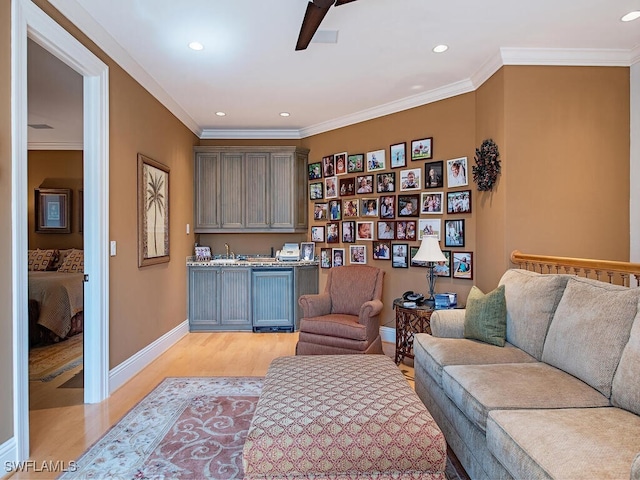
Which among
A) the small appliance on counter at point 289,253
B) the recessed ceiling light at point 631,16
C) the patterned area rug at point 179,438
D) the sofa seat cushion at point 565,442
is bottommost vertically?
the patterned area rug at point 179,438

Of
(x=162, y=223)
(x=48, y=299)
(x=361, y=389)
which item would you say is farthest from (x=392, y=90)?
(x=48, y=299)

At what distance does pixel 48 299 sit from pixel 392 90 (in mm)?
4406

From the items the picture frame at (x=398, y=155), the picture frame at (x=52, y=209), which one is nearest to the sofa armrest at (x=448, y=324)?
the picture frame at (x=398, y=155)

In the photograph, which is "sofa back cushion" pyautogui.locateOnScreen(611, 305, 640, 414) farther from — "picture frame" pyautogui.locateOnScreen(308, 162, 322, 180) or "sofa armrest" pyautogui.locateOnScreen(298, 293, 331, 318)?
"picture frame" pyautogui.locateOnScreen(308, 162, 322, 180)

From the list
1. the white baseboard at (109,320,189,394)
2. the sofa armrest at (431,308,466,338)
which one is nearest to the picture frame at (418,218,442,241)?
the sofa armrest at (431,308,466,338)

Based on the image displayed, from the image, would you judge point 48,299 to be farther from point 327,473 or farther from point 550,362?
point 550,362

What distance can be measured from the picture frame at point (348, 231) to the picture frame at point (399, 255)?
0.58 m

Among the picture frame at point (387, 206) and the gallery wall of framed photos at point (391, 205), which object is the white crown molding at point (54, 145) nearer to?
the gallery wall of framed photos at point (391, 205)

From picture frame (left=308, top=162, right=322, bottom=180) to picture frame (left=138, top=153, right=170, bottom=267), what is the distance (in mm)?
1926

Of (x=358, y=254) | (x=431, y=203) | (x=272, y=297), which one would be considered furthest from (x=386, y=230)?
(x=272, y=297)

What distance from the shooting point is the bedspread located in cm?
436

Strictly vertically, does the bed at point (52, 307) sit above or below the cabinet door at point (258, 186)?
below

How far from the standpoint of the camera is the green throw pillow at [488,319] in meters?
2.59

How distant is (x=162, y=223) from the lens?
4.22 meters
